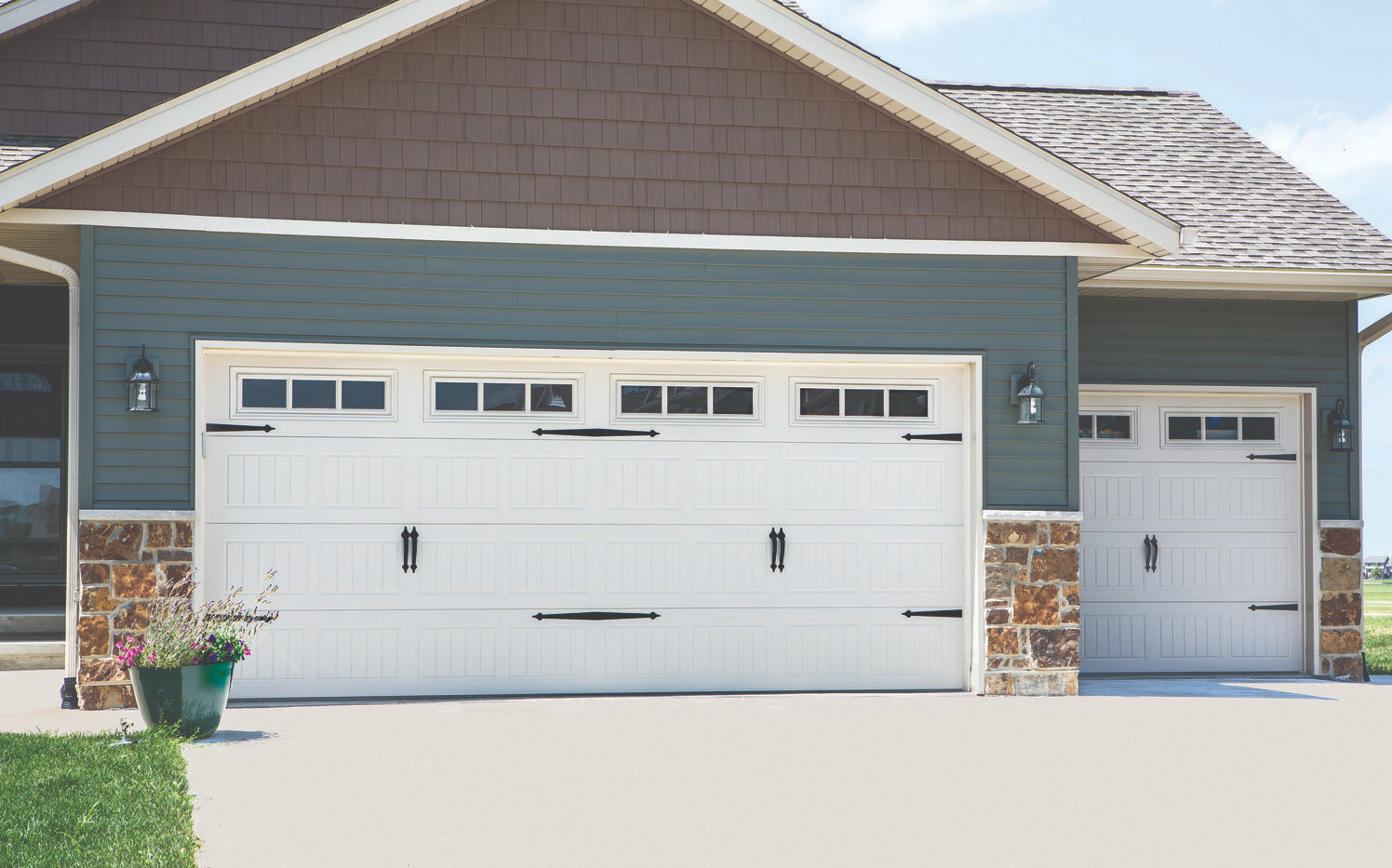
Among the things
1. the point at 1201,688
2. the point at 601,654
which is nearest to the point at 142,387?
the point at 601,654

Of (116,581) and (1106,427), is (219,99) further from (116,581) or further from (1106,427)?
(1106,427)

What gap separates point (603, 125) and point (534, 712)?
12.3 feet

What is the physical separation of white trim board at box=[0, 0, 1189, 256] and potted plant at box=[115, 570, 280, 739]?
271cm

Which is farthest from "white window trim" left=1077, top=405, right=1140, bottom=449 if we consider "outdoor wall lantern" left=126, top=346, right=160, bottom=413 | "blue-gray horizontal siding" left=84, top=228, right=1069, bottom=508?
"outdoor wall lantern" left=126, top=346, right=160, bottom=413

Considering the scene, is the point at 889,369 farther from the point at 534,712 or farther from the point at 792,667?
the point at 534,712

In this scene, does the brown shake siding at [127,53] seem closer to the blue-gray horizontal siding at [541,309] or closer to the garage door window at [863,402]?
the blue-gray horizontal siding at [541,309]

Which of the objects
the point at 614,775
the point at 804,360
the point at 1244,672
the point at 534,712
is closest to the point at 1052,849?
the point at 614,775

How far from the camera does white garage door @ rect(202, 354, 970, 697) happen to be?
7.79 meters

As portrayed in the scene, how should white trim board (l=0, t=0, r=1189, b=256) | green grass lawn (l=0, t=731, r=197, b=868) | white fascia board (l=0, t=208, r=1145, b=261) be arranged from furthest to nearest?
white fascia board (l=0, t=208, r=1145, b=261) < white trim board (l=0, t=0, r=1189, b=256) < green grass lawn (l=0, t=731, r=197, b=868)

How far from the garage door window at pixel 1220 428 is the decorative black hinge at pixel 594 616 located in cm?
433

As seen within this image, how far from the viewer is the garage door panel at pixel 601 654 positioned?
7793 mm

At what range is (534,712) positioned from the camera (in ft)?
24.1

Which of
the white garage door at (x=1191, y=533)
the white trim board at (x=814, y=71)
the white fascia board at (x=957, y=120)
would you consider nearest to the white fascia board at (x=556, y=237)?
the white trim board at (x=814, y=71)

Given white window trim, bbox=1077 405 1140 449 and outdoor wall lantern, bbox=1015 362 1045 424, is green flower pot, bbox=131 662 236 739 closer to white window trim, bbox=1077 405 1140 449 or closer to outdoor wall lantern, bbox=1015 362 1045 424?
outdoor wall lantern, bbox=1015 362 1045 424
